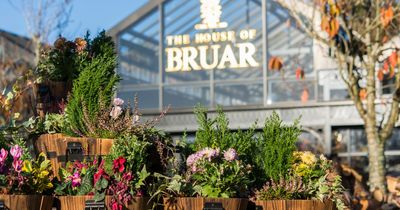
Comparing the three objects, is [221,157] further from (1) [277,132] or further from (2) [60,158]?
(2) [60,158]

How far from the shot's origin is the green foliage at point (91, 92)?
4.05 metres

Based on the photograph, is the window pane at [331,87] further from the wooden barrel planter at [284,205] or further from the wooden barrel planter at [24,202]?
the wooden barrel planter at [24,202]

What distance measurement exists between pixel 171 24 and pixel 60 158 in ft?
38.7

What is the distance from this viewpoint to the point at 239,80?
15086mm

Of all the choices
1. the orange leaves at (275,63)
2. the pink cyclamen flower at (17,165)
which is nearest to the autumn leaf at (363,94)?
the orange leaves at (275,63)

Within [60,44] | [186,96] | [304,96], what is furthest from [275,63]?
[60,44]

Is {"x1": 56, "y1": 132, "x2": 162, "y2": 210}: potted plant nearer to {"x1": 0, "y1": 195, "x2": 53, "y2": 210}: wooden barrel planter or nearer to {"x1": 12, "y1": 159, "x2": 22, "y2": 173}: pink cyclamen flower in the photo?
{"x1": 0, "y1": 195, "x2": 53, "y2": 210}: wooden barrel planter

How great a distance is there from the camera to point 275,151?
13.5 feet

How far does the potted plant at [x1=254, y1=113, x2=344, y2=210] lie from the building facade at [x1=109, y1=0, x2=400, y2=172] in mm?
10090

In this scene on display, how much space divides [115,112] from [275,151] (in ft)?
2.91

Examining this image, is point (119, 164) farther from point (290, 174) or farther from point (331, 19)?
point (331, 19)

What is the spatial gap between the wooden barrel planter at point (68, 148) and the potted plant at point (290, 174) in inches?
33.4

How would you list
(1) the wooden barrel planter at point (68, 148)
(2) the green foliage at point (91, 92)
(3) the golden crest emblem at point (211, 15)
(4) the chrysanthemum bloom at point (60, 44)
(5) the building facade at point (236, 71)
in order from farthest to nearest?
(3) the golden crest emblem at point (211, 15)
(5) the building facade at point (236, 71)
(4) the chrysanthemum bloom at point (60, 44)
(2) the green foliage at point (91, 92)
(1) the wooden barrel planter at point (68, 148)

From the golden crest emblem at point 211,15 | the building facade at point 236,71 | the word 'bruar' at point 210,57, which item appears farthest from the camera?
the golden crest emblem at point 211,15
